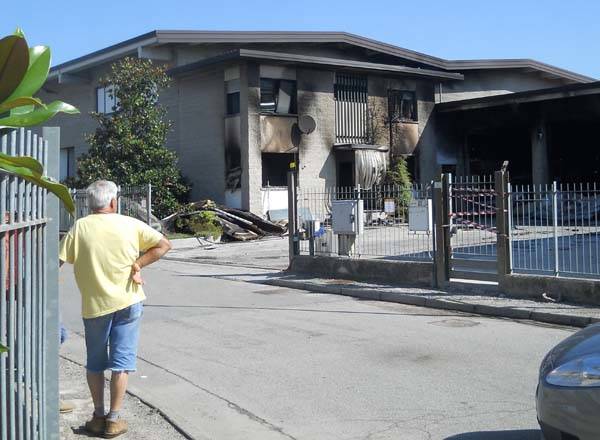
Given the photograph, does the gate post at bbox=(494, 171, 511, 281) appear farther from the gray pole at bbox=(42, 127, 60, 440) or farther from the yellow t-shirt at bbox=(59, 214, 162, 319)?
the gray pole at bbox=(42, 127, 60, 440)

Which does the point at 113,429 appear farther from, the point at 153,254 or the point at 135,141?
the point at 135,141

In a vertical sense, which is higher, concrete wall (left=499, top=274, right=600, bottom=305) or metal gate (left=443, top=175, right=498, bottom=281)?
metal gate (left=443, top=175, right=498, bottom=281)

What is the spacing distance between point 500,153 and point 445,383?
29.5 m

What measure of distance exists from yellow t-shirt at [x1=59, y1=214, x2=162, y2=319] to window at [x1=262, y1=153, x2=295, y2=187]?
2254cm

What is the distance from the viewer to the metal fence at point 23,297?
3344mm

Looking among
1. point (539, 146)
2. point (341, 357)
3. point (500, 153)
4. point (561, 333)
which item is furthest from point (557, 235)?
point (500, 153)

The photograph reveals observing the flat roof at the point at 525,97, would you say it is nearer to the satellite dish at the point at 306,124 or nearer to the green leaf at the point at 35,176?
the satellite dish at the point at 306,124

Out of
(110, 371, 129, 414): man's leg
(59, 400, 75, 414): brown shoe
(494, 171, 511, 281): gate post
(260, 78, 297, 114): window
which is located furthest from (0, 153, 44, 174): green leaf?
(260, 78, 297, 114): window

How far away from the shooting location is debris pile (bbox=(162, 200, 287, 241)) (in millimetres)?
25078

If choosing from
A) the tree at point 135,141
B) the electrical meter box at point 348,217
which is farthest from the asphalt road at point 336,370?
the tree at point 135,141

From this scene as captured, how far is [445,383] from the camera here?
697 centimetres

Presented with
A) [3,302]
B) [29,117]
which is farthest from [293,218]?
[29,117]

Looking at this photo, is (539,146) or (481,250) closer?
(481,250)

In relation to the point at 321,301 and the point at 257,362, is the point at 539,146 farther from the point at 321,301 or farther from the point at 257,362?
the point at 257,362
